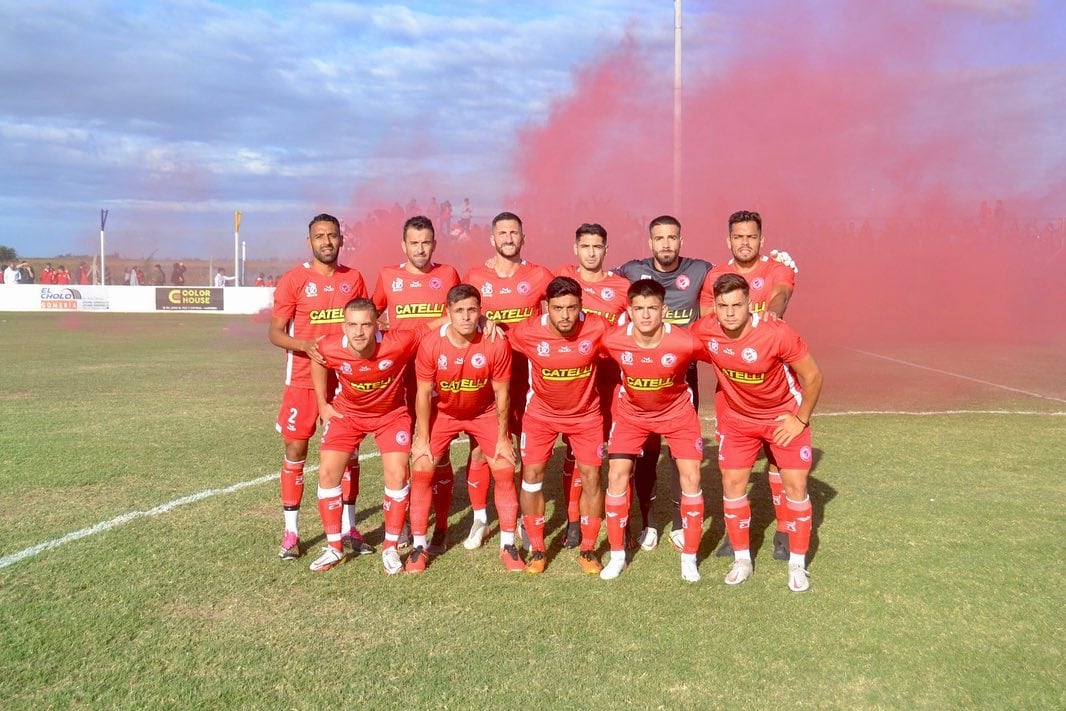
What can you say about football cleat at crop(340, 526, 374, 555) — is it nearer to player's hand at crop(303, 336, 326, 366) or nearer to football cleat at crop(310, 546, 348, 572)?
football cleat at crop(310, 546, 348, 572)

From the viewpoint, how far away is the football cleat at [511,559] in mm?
4984

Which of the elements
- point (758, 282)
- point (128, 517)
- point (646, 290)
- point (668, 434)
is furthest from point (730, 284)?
point (128, 517)

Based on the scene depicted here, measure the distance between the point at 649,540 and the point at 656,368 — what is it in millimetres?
1325

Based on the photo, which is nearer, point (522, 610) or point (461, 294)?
point (522, 610)

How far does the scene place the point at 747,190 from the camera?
27438mm

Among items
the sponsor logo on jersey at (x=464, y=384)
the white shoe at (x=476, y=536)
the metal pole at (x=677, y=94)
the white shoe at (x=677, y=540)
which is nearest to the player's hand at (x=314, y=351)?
the sponsor logo on jersey at (x=464, y=384)

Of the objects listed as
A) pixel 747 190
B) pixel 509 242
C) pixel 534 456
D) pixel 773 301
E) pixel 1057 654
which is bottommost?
pixel 1057 654

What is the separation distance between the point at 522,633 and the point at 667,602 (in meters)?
0.90

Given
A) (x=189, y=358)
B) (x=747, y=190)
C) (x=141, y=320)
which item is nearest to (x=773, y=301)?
(x=189, y=358)

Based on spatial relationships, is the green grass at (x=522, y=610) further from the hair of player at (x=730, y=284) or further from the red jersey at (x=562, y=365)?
the hair of player at (x=730, y=284)

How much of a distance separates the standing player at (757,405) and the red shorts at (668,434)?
0.19 m

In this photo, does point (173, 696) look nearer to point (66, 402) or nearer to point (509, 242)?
point (509, 242)

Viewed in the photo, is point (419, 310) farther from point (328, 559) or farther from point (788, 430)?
point (788, 430)

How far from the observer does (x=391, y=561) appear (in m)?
4.95
